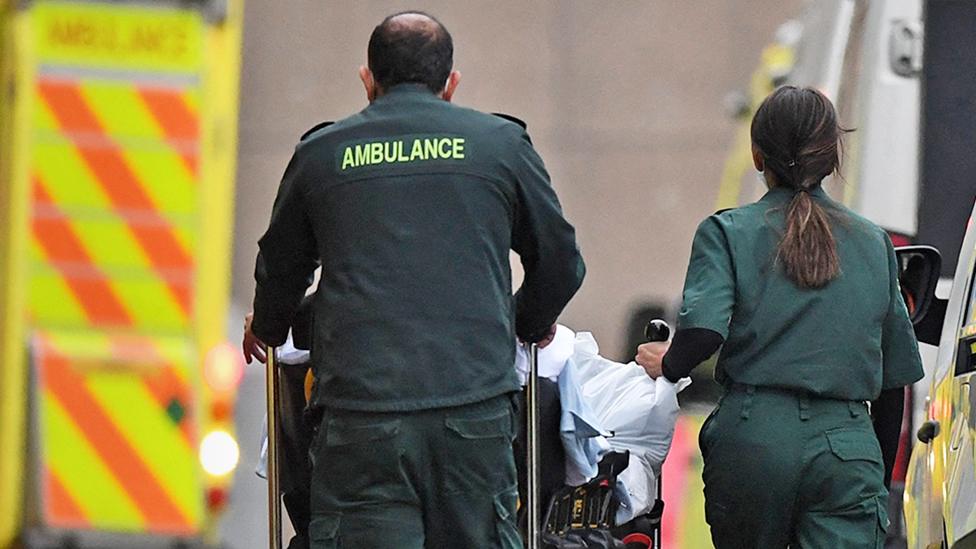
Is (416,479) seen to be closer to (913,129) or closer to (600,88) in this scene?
(913,129)

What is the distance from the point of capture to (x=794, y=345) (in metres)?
4.51

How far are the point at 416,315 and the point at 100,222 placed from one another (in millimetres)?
1764

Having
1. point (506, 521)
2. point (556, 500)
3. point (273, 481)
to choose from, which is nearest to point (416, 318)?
point (506, 521)

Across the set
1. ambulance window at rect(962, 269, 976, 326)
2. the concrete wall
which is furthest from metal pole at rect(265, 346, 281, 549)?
the concrete wall

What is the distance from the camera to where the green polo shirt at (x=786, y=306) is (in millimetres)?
4500

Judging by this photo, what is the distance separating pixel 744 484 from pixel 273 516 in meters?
0.99

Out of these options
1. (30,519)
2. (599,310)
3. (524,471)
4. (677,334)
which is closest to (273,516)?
(524,471)

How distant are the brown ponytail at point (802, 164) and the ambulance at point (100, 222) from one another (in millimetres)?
1719

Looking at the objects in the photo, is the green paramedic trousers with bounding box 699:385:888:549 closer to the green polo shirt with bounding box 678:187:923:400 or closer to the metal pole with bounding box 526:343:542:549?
the green polo shirt with bounding box 678:187:923:400

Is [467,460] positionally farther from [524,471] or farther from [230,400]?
[230,400]

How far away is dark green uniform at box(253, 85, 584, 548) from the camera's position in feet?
13.9

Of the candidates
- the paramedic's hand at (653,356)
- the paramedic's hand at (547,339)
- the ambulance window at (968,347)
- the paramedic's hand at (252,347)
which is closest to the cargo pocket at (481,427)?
the paramedic's hand at (547,339)

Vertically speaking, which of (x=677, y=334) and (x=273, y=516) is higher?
(x=677, y=334)

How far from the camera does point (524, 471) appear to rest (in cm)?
479
